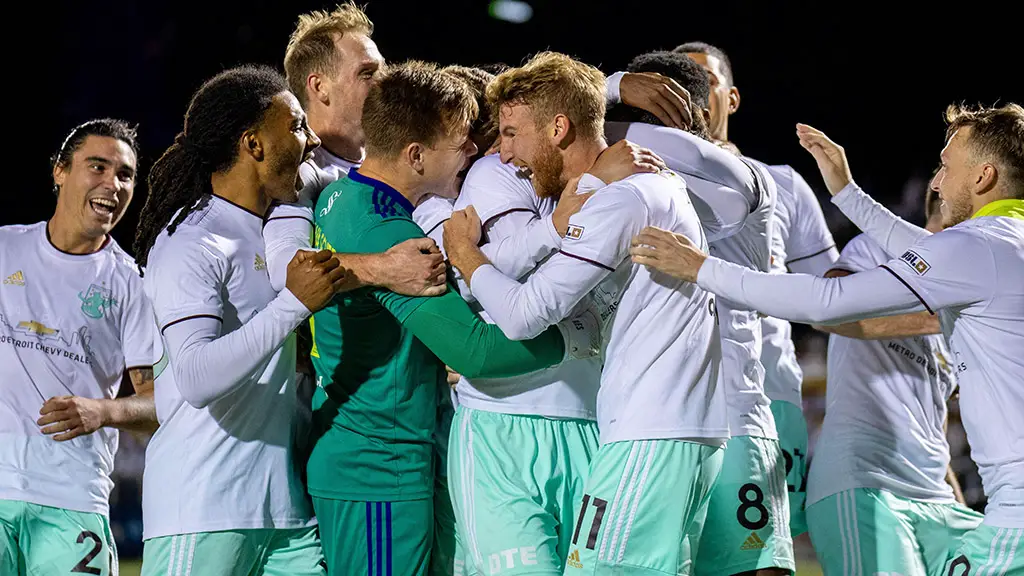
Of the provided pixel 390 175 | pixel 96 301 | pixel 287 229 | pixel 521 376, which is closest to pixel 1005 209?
pixel 521 376

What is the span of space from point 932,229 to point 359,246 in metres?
2.97

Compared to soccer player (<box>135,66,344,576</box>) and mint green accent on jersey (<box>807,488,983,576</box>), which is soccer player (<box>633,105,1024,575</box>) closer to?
mint green accent on jersey (<box>807,488,983,576</box>)

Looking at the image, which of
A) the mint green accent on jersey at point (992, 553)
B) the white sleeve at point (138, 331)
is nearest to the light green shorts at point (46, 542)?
the white sleeve at point (138, 331)

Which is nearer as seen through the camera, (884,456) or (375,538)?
(375,538)

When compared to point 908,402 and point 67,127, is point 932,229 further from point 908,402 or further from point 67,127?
point 67,127

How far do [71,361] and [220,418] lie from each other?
153 cm

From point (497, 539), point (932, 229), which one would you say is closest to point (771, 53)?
point (932, 229)

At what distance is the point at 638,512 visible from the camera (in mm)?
3299

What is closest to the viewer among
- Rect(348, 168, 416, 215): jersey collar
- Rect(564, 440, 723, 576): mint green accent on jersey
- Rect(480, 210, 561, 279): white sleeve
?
Rect(564, 440, 723, 576): mint green accent on jersey

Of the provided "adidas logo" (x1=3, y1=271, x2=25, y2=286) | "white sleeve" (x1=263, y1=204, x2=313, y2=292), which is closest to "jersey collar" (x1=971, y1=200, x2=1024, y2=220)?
"white sleeve" (x1=263, y1=204, x2=313, y2=292)

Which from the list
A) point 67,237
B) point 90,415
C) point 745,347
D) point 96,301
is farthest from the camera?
point 67,237

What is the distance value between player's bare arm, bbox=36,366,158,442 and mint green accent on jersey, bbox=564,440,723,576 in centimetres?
Answer: 221

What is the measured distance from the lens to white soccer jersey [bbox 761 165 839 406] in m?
5.05

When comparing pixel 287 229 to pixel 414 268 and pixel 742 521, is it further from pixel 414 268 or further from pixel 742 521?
pixel 742 521
